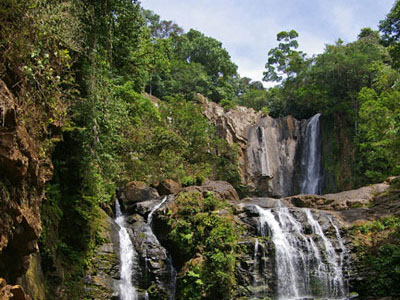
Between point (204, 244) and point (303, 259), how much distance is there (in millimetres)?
3721

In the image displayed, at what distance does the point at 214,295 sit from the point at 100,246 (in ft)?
13.5

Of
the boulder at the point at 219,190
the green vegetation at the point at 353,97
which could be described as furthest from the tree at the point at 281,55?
the boulder at the point at 219,190

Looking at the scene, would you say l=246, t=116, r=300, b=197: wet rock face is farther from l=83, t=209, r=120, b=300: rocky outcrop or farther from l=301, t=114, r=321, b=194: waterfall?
l=83, t=209, r=120, b=300: rocky outcrop

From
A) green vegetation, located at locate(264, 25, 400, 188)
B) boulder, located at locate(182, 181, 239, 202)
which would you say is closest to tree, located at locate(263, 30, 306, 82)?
green vegetation, located at locate(264, 25, 400, 188)

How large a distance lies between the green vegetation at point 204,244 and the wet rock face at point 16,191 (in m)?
7.27

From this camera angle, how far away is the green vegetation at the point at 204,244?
12.5 meters

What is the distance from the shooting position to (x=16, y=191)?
18.8 feet

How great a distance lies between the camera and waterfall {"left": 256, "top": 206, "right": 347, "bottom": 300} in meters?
13.3

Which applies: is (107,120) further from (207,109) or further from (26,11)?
(207,109)

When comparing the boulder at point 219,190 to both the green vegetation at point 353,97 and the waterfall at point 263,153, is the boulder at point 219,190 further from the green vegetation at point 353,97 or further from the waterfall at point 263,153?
the waterfall at point 263,153

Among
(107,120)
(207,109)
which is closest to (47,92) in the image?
(107,120)

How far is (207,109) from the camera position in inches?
1288

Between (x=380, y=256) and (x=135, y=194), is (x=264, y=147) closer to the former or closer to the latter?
(x=135, y=194)

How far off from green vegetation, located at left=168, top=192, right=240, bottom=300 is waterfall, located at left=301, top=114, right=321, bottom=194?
13161 mm
